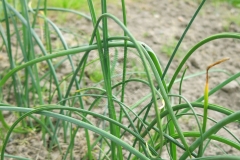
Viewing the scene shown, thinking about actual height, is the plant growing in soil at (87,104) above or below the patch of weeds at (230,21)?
below

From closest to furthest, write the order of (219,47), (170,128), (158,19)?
(170,128)
(219,47)
(158,19)

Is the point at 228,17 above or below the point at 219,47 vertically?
above

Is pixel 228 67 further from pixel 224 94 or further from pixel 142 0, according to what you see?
pixel 142 0

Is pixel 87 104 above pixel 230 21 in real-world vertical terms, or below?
below

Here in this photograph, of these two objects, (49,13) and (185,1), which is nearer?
(49,13)

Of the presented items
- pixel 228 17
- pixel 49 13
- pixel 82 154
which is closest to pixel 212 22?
pixel 228 17

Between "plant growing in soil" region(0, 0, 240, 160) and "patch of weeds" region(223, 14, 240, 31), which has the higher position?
"patch of weeds" region(223, 14, 240, 31)

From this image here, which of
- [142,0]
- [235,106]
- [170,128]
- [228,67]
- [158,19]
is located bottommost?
[170,128]

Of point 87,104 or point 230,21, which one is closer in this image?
point 87,104

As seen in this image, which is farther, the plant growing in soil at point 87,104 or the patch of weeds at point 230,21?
the patch of weeds at point 230,21

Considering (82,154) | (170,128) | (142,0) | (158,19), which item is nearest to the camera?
(170,128)

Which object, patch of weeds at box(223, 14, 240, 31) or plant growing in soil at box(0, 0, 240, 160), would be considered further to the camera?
patch of weeds at box(223, 14, 240, 31)
